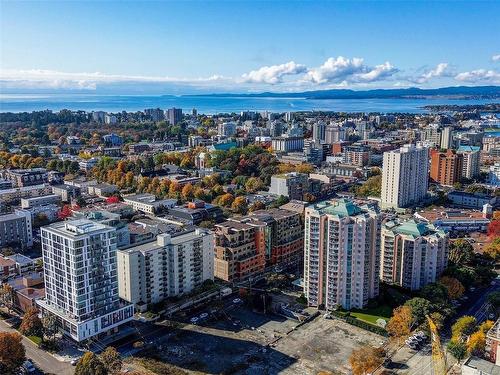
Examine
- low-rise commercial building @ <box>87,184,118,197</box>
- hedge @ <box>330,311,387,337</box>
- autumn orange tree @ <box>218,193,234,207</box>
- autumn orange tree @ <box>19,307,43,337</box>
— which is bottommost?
hedge @ <box>330,311,387,337</box>

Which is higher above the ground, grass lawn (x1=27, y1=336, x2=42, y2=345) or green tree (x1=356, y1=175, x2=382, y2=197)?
green tree (x1=356, y1=175, x2=382, y2=197)

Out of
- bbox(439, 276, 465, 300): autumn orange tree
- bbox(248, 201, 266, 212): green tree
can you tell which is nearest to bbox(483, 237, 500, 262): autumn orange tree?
bbox(439, 276, 465, 300): autumn orange tree

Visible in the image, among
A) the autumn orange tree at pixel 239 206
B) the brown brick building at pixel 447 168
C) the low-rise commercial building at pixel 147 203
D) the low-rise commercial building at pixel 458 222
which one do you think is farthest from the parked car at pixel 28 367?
the brown brick building at pixel 447 168

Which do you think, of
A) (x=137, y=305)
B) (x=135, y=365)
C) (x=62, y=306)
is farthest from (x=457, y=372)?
(x=62, y=306)

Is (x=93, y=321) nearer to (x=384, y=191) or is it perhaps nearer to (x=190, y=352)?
(x=190, y=352)

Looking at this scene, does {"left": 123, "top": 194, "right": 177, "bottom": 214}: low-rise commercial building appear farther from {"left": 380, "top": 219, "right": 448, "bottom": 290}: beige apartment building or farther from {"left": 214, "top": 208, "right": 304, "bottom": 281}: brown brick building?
{"left": 380, "top": 219, "right": 448, "bottom": 290}: beige apartment building

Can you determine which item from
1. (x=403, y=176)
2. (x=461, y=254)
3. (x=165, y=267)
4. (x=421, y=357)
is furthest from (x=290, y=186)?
(x=421, y=357)

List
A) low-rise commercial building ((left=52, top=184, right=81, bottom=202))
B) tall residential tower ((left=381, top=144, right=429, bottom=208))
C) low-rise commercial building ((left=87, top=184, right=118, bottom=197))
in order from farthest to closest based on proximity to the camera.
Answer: low-rise commercial building ((left=87, top=184, right=118, bottom=197)), tall residential tower ((left=381, top=144, right=429, bottom=208)), low-rise commercial building ((left=52, top=184, right=81, bottom=202))
